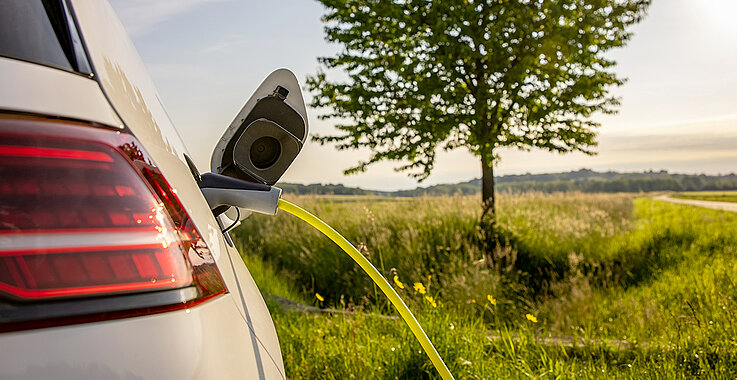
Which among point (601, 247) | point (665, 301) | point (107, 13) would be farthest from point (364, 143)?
point (107, 13)

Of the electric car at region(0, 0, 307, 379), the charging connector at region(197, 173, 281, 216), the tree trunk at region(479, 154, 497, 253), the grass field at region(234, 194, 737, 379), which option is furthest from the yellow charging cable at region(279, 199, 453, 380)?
the tree trunk at region(479, 154, 497, 253)

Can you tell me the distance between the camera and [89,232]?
714mm

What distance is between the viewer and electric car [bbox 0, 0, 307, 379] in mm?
665

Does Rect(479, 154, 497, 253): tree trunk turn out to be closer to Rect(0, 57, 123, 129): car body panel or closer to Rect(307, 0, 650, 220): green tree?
Rect(307, 0, 650, 220): green tree

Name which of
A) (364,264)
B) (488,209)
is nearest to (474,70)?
(488,209)

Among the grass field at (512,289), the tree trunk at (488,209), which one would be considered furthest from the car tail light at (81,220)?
the tree trunk at (488,209)

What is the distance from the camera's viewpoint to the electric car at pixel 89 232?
665mm

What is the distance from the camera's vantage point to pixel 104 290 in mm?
705

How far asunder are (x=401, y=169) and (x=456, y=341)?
7.35m

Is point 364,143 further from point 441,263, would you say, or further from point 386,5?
point 441,263

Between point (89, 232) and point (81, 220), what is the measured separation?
0.06 feet

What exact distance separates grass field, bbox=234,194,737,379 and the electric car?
224 cm

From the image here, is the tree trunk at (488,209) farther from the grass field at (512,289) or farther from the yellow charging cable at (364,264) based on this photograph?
the yellow charging cable at (364,264)

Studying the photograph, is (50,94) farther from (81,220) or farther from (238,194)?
(238,194)
